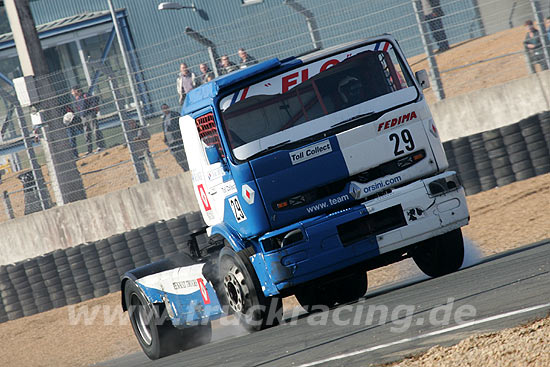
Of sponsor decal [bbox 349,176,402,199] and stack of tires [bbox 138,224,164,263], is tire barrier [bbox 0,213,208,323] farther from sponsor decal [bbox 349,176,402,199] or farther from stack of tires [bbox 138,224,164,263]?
sponsor decal [bbox 349,176,402,199]

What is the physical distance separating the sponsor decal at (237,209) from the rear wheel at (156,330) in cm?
167

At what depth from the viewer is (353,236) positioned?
8.12m

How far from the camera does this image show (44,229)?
1642 centimetres

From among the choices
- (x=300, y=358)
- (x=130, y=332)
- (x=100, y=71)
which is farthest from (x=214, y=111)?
(x=100, y=71)

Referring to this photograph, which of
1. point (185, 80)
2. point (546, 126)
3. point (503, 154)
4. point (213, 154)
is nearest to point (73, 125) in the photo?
point (185, 80)

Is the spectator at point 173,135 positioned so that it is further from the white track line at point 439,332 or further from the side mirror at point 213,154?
the white track line at point 439,332

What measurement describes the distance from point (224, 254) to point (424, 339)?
3102 mm

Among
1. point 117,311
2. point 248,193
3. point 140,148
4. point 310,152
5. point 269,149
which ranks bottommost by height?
point 117,311

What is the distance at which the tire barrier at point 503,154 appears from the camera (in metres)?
12.9

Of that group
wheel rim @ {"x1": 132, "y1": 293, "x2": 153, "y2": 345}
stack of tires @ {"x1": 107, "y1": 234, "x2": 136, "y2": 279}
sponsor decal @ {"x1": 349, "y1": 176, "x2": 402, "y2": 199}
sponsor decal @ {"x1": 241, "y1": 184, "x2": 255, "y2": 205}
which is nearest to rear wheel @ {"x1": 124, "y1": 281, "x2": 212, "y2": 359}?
wheel rim @ {"x1": 132, "y1": 293, "x2": 153, "y2": 345}

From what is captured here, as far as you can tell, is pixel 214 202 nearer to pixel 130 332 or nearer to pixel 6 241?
pixel 130 332

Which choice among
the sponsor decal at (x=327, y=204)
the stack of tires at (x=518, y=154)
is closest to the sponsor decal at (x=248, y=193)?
the sponsor decal at (x=327, y=204)

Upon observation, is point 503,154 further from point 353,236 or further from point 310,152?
point 310,152

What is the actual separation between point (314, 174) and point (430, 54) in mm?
7315
